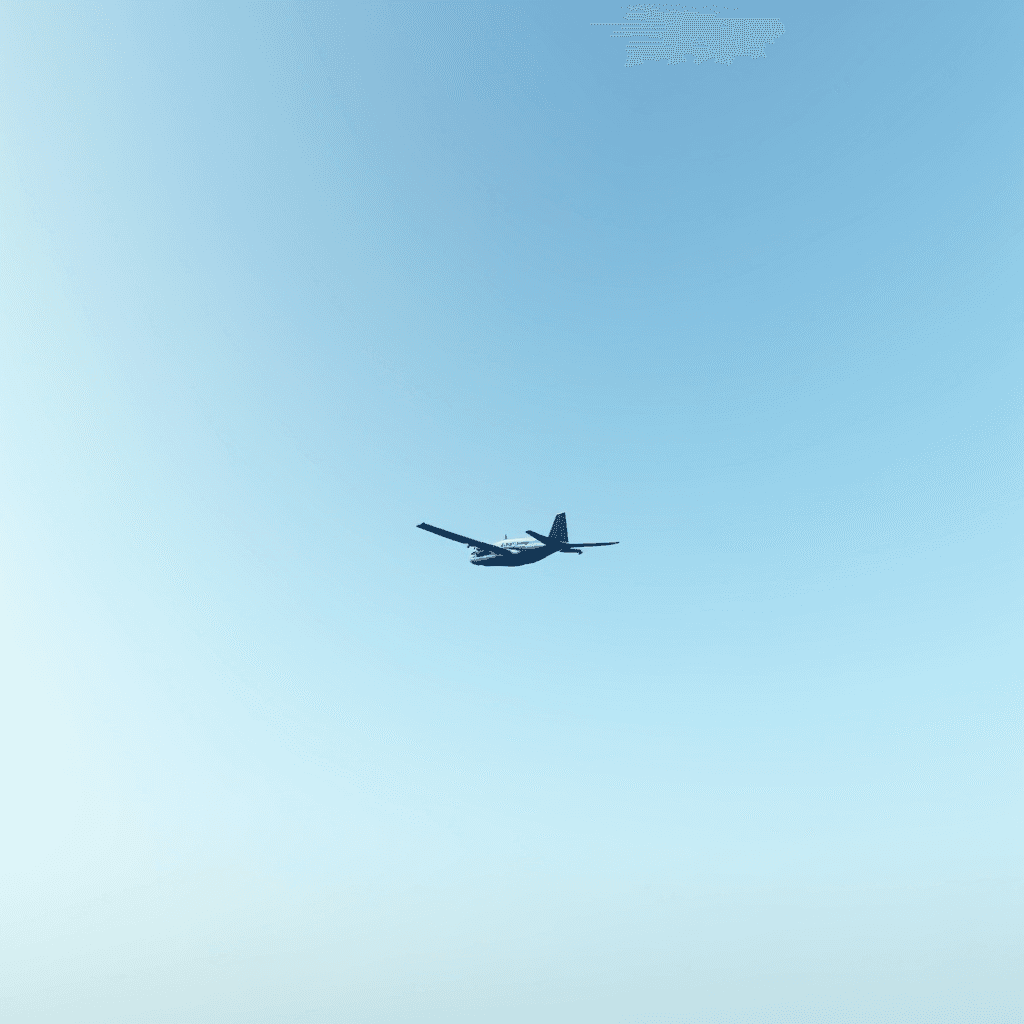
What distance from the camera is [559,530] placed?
114m

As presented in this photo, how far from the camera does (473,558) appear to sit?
122 meters

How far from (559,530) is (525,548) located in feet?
20.8

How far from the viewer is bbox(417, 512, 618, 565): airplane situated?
4419 inches

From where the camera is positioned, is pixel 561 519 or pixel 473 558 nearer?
pixel 561 519

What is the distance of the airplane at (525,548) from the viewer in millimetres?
112250

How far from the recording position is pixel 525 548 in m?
116

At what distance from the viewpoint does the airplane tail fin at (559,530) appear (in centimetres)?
11375

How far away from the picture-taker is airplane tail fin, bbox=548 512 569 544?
11375 centimetres

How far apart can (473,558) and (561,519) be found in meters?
17.4

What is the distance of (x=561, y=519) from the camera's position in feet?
373
